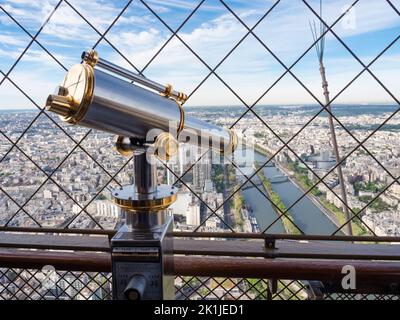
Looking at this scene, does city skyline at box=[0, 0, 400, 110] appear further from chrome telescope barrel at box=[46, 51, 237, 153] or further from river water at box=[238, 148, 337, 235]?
chrome telescope barrel at box=[46, 51, 237, 153]

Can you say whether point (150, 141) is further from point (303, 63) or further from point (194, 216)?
point (303, 63)

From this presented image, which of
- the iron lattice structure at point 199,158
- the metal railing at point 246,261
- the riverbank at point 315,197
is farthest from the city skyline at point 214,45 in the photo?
the metal railing at point 246,261

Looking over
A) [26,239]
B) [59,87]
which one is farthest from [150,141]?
[26,239]

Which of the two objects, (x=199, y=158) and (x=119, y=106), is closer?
(x=119, y=106)

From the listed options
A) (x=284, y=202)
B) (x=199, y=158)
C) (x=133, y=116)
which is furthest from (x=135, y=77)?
(x=284, y=202)

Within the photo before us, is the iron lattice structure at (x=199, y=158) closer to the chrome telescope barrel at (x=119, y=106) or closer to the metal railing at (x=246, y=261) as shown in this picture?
the metal railing at (x=246, y=261)

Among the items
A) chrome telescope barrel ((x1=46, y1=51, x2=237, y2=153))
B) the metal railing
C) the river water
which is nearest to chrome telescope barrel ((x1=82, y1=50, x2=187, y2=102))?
chrome telescope barrel ((x1=46, y1=51, x2=237, y2=153))

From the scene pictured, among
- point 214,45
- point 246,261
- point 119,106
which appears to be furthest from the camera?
point 214,45

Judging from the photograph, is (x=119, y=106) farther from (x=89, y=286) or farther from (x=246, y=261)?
(x=89, y=286)
